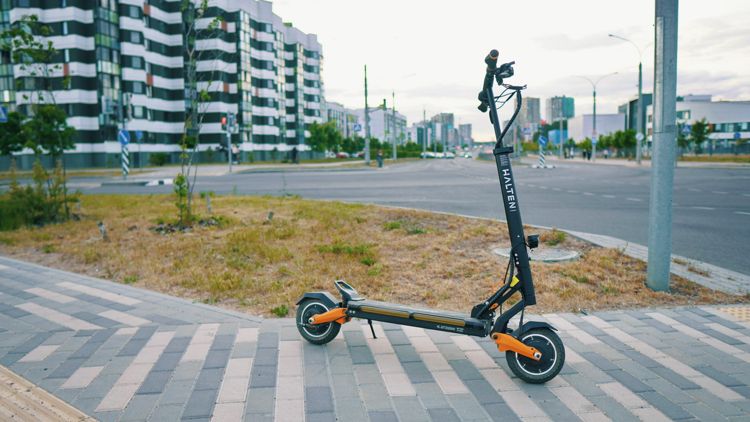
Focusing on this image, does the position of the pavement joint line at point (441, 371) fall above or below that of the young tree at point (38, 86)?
below

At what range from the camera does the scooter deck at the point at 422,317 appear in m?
3.56

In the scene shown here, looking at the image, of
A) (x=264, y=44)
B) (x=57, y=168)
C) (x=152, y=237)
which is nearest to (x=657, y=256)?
(x=152, y=237)

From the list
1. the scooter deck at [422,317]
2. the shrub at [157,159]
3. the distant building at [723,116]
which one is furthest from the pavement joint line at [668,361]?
the distant building at [723,116]

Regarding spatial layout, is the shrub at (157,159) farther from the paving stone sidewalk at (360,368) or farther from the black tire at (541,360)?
the black tire at (541,360)

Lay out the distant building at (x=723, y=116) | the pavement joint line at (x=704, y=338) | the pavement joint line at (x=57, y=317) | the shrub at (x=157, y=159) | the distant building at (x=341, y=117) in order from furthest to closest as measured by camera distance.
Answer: the distant building at (x=341, y=117)
the distant building at (x=723, y=116)
the shrub at (x=157, y=159)
the pavement joint line at (x=57, y=317)
the pavement joint line at (x=704, y=338)

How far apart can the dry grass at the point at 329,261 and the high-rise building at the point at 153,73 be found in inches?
1227

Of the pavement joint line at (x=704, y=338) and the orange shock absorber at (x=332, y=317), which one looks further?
the orange shock absorber at (x=332, y=317)

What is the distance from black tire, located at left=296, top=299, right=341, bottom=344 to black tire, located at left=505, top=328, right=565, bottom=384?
1.32 meters

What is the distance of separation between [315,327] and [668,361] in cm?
243

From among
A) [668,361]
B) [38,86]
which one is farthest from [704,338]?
[38,86]

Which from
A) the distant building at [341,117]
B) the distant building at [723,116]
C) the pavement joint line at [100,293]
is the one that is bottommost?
the pavement joint line at [100,293]

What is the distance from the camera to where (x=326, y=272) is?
6.26 metres

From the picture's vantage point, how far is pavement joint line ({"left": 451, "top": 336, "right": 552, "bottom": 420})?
299 centimetres

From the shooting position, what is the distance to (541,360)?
3312 mm
